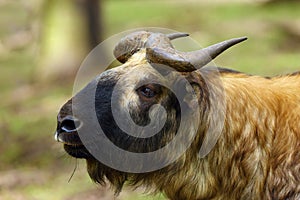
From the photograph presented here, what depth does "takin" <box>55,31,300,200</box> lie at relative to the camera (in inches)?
222

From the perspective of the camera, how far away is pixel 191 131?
576 centimetres

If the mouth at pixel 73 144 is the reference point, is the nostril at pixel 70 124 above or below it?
above

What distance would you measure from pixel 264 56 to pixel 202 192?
35.3 feet

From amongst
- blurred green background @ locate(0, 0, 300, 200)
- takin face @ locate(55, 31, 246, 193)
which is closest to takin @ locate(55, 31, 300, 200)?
takin face @ locate(55, 31, 246, 193)

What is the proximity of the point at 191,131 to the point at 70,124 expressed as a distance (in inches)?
34.3

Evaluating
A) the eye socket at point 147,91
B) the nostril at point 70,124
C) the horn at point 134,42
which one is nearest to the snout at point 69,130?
the nostril at point 70,124

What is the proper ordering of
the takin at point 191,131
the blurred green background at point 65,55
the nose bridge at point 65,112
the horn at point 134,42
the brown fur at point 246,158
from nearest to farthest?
the nose bridge at point 65,112 → the takin at point 191,131 → the brown fur at point 246,158 → the horn at point 134,42 → the blurred green background at point 65,55

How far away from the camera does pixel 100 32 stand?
1606 centimetres

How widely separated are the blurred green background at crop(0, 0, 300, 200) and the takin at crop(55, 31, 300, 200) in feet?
2.95

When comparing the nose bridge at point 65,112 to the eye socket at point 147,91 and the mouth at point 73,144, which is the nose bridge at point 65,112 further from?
the eye socket at point 147,91

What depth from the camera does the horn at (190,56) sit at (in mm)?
5508

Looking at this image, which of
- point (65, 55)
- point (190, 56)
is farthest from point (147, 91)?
point (65, 55)

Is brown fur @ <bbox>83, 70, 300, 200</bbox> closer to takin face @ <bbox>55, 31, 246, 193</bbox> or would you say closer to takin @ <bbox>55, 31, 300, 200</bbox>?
takin @ <bbox>55, 31, 300, 200</bbox>

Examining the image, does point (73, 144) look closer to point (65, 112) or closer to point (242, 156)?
point (65, 112)
